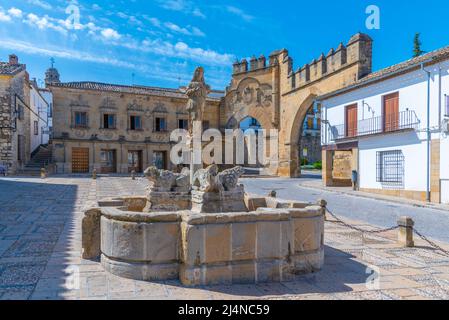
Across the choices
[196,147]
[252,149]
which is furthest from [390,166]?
[252,149]

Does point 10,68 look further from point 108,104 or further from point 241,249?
point 241,249

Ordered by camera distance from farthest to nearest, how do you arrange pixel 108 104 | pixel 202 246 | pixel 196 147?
pixel 108 104
pixel 196 147
pixel 202 246

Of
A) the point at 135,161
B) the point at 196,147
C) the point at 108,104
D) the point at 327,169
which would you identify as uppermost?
the point at 108,104

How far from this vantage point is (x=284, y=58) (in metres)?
28.0

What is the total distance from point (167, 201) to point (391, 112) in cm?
1335

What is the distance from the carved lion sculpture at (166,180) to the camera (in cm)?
564

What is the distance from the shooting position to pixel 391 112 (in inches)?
623

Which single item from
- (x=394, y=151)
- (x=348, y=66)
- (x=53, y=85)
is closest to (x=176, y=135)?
(x=53, y=85)

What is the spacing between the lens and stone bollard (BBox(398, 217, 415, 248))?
608cm

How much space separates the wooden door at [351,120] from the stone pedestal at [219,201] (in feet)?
46.5

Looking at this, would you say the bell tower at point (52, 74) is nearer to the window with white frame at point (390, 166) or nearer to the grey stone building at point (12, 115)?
the grey stone building at point (12, 115)

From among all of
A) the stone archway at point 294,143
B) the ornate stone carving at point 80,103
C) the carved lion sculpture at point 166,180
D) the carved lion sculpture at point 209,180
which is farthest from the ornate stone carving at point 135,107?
the carved lion sculpture at point 209,180

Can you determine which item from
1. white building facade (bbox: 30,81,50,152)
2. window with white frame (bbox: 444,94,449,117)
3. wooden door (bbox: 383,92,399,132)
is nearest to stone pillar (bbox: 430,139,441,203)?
window with white frame (bbox: 444,94,449,117)

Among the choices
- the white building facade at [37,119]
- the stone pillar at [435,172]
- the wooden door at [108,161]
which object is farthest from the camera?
the white building facade at [37,119]
